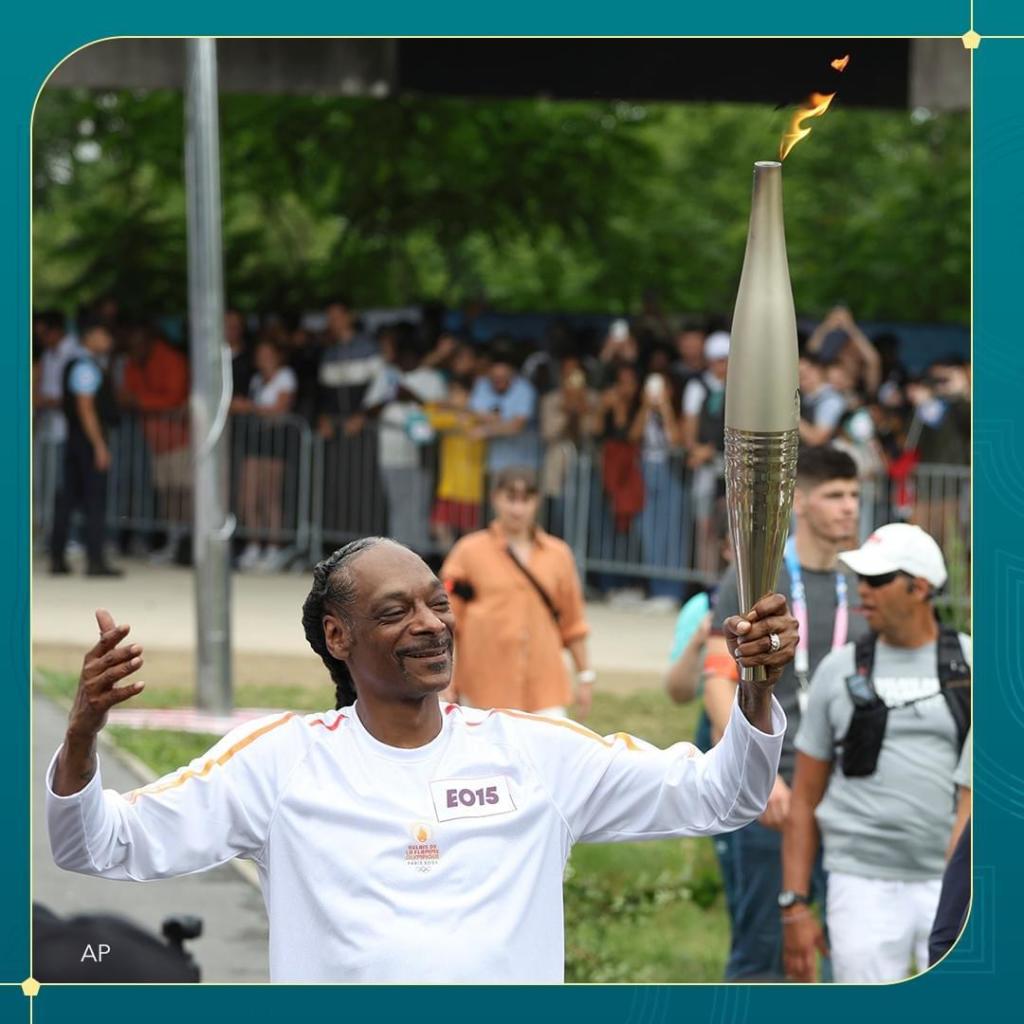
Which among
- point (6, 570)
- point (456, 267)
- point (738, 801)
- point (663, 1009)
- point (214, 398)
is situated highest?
point (456, 267)

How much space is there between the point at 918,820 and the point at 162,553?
9690 mm

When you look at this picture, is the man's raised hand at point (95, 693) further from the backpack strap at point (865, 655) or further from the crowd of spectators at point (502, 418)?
the crowd of spectators at point (502, 418)

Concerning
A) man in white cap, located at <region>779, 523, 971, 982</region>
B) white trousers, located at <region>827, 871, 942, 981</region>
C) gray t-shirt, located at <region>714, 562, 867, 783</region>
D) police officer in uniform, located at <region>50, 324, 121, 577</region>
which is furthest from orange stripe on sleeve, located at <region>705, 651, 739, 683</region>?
police officer in uniform, located at <region>50, 324, 121, 577</region>

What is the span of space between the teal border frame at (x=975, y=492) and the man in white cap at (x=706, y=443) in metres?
8.74

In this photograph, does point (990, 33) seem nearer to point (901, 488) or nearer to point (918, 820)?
point (918, 820)

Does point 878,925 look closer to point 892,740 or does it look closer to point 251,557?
point 892,740

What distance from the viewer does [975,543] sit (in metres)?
3.31

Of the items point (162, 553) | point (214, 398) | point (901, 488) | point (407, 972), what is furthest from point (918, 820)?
point (162, 553)

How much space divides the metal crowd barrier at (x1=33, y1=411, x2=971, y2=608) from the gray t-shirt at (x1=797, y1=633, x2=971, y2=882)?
21.2 feet

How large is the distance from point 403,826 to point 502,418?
997cm

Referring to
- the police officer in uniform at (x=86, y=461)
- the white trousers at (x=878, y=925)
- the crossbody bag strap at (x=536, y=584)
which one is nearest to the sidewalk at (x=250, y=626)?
the police officer in uniform at (x=86, y=461)

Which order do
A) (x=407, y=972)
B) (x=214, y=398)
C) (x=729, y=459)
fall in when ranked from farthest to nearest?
(x=214, y=398) → (x=407, y=972) → (x=729, y=459)

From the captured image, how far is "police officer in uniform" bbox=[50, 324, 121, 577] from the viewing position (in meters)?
12.6

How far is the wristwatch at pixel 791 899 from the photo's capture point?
5.02 metres
